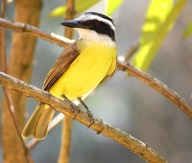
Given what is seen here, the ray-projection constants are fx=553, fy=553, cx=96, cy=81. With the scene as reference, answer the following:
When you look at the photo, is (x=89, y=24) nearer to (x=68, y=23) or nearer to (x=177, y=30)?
(x=68, y=23)

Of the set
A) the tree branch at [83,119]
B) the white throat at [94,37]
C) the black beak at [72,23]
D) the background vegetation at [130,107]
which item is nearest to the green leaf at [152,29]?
the white throat at [94,37]

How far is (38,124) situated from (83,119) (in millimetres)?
677

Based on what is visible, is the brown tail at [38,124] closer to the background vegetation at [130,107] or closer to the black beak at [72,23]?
the black beak at [72,23]

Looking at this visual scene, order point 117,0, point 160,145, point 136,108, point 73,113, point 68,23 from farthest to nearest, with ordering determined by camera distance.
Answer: point 136,108, point 160,145, point 117,0, point 68,23, point 73,113

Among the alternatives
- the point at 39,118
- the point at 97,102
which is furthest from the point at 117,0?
the point at 97,102

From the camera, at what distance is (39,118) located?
307 cm

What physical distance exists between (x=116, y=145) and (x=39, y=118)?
252 cm

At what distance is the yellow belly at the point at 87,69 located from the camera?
2.88 m

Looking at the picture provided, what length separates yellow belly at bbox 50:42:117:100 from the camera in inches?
113

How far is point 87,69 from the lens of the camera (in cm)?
288

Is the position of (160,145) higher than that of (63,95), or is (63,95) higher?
(63,95)

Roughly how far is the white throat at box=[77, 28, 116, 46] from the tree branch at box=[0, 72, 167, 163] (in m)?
0.75

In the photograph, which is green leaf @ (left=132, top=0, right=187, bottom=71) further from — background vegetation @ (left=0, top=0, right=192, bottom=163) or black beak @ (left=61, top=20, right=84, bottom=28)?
background vegetation @ (left=0, top=0, right=192, bottom=163)

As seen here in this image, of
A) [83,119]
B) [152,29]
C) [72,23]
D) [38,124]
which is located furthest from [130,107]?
[83,119]
